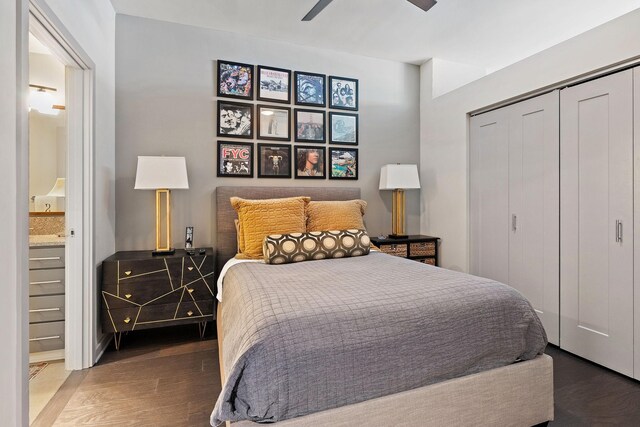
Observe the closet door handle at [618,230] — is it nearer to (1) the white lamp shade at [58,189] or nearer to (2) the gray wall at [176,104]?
(2) the gray wall at [176,104]

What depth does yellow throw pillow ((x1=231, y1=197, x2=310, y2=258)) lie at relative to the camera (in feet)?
8.76

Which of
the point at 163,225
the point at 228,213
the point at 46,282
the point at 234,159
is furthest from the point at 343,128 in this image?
the point at 46,282

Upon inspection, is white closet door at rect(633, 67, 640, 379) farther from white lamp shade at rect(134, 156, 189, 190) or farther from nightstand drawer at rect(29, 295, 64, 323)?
nightstand drawer at rect(29, 295, 64, 323)

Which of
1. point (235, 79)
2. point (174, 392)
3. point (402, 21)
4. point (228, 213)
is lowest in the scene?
point (174, 392)

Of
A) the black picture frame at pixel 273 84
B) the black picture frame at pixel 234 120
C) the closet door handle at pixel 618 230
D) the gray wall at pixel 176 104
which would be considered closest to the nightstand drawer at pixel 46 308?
the gray wall at pixel 176 104

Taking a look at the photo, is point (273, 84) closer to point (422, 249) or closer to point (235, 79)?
point (235, 79)

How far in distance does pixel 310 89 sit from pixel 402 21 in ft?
3.52

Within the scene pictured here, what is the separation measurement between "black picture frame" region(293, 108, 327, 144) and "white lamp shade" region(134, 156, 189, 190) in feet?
4.08

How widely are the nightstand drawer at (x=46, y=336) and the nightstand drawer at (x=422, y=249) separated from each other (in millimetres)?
3158

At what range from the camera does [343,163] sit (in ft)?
12.1

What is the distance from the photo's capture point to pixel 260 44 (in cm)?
334

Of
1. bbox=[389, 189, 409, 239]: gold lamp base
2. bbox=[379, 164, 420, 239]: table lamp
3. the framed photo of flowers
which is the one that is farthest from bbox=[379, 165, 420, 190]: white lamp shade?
the framed photo of flowers

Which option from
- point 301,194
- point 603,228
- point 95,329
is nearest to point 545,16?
point 603,228

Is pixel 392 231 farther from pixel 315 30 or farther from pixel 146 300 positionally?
pixel 146 300
